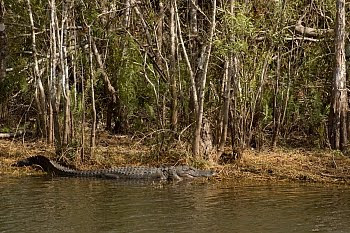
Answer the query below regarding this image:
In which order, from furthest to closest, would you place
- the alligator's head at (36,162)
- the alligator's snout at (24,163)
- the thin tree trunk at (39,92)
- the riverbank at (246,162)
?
the thin tree trunk at (39,92), the alligator's snout at (24,163), the alligator's head at (36,162), the riverbank at (246,162)

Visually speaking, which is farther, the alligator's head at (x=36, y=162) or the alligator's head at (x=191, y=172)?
the alligator's head at (x=36, y=162)

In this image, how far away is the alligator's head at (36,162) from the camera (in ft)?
41.9

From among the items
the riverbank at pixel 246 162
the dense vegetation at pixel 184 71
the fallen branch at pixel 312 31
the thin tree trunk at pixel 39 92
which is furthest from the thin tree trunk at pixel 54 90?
the fallen branch at pixel 312 31

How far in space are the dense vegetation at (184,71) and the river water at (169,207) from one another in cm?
176

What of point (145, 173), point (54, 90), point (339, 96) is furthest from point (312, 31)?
point (54, 90)

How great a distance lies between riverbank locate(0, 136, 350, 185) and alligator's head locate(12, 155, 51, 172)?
0.51 feet

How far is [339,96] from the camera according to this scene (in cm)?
1411

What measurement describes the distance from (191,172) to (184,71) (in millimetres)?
3003

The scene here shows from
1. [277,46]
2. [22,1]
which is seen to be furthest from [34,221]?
[22,1]

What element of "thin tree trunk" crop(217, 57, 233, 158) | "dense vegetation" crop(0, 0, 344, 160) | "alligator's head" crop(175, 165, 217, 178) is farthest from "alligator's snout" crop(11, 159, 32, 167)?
"thin tree trunk" crop(217, 57, 233, 158)

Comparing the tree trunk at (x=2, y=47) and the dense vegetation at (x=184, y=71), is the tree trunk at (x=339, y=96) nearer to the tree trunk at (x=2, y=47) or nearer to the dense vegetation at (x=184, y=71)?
the dense vegetation at (x=184, y=71)

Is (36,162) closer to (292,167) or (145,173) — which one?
(145,173)

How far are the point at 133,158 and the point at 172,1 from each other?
11.3 feet

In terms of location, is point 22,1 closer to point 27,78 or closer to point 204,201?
point 27,78
